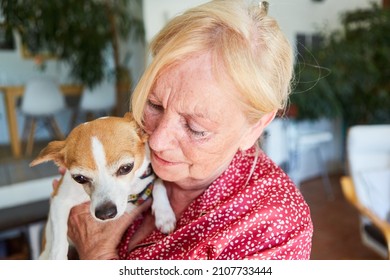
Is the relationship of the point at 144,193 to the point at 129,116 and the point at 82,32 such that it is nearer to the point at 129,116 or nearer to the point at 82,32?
the point at 129,116

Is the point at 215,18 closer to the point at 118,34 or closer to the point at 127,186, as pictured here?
the point at 127,186

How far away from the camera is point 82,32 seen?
1.73 m

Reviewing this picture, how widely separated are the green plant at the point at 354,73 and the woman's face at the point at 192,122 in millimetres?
290

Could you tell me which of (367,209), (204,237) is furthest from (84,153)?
(367,209)

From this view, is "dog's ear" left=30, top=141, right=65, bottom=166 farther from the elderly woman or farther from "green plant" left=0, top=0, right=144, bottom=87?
"green plant" left=0, top=0, right=144, bottom=87


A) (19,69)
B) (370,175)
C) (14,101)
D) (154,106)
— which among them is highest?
(154,106)

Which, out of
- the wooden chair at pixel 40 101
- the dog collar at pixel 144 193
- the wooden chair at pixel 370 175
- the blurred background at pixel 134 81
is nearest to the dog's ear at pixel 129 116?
the dog collar at pixel 144 193

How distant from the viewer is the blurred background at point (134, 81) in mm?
1003

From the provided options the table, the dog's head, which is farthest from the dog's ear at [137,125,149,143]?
the table

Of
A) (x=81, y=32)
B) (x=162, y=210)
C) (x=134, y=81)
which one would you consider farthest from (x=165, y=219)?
(x=81, y=32)

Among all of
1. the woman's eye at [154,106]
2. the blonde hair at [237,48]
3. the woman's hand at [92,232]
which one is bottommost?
the woman's hand at [92,232]

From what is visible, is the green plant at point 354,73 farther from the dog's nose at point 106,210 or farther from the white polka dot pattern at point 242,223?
the dog's nose at point 106,210

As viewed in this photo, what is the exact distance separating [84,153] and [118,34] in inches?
54.4

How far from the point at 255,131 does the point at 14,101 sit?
1.37 metres
